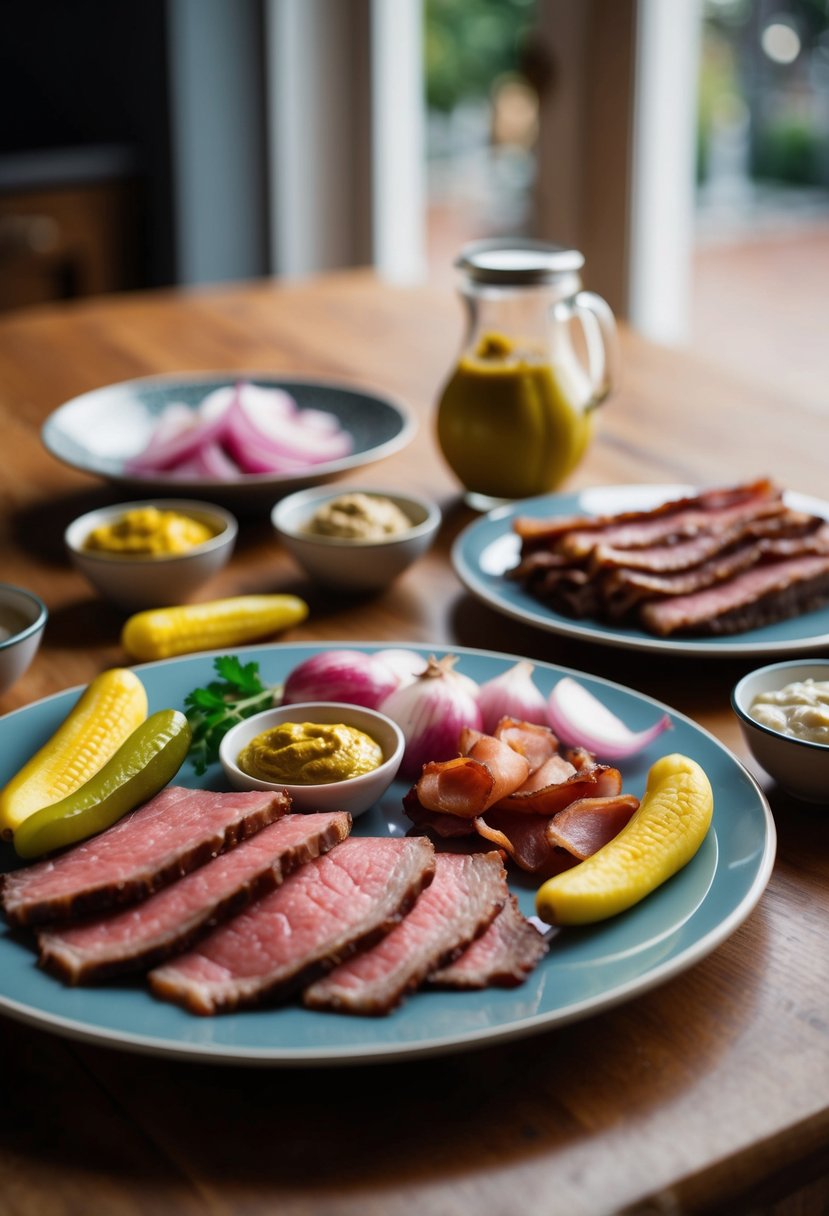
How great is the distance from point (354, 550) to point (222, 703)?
36cm

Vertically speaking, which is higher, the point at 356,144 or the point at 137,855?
the point at 356,144

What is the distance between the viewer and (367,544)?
5.15 feet

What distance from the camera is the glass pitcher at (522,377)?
1771 mm

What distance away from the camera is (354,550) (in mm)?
1573

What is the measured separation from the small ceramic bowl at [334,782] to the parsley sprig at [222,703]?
4cm

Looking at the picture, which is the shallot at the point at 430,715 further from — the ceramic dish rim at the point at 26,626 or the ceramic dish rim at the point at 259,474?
the ceramic dish rim at the point at 259,474

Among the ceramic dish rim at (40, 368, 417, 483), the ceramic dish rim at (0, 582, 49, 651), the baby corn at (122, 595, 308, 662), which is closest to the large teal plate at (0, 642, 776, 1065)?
the ceramic dish rim at (0, 582, 49, 651)

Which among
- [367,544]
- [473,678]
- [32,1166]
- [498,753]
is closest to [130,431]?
[367,544]

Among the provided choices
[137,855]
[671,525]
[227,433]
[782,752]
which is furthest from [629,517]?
[137,855]

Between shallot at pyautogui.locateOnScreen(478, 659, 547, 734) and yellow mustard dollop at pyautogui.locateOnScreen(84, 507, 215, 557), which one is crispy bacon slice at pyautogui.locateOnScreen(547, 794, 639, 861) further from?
yellow mustard dollop at pyautogui.locateOnScreen(84, 507, 215, 557)

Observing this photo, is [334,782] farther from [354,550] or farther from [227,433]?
[227,433]

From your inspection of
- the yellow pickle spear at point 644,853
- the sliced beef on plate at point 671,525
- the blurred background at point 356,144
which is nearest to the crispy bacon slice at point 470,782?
the yellow pickle spear at point 644,853

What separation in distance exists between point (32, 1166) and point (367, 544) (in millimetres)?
893

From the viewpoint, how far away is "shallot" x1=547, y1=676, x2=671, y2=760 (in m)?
1.20
